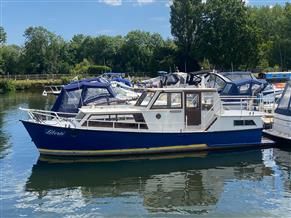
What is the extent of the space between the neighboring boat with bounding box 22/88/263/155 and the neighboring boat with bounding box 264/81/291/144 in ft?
→ 4.62

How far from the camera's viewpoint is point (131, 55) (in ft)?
320

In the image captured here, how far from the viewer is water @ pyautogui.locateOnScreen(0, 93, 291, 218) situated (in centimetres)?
1417

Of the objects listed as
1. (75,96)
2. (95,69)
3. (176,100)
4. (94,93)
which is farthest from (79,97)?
(95,69)

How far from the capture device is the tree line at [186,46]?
242 feet

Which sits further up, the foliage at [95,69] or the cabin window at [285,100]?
the foliage at [95,69]

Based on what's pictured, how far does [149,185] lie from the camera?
17.0 meters

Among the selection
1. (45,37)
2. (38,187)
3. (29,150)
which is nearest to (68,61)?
(45,37)

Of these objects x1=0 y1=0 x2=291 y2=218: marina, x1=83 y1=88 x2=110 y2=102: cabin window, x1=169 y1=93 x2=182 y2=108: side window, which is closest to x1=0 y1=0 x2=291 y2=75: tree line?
x1=0 y1=0 x2=291 y2=218: marina

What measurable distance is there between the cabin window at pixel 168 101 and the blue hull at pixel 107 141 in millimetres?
1346

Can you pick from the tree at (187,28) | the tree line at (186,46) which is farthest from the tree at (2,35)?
the tree at (187,28)

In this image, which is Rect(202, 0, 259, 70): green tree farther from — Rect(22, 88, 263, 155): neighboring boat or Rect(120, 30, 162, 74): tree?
Rect(22, 88, 263, 155): neighboring boat

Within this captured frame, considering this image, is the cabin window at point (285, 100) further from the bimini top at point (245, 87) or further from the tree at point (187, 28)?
the tree at point (187, 28)

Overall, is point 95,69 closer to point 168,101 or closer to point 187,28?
point 187,28

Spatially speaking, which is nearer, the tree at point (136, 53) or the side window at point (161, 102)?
the side window at point (161, 102)
